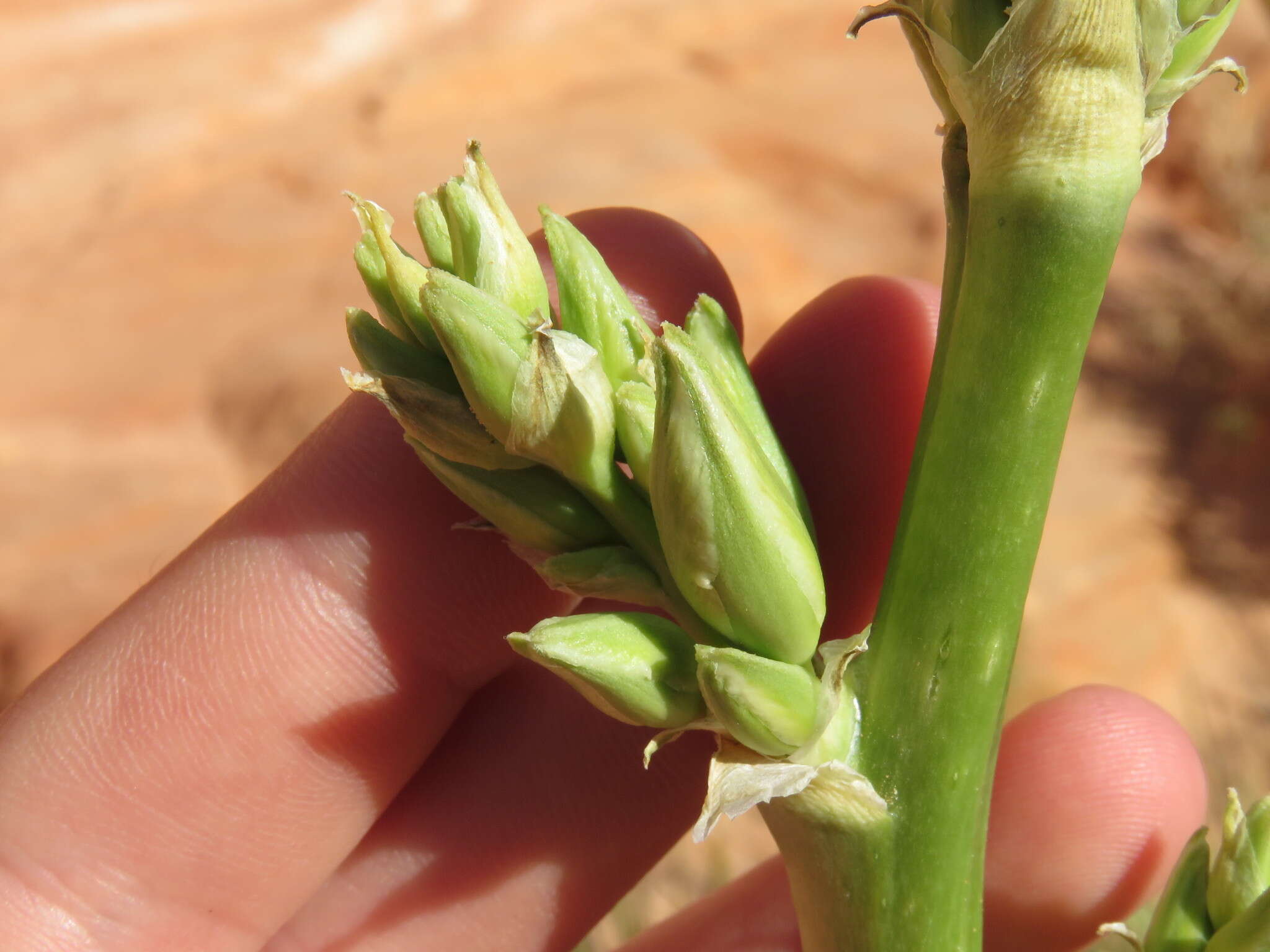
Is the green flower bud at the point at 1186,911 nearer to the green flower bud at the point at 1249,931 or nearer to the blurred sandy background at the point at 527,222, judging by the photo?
the green flower bud at the point at 1249,931

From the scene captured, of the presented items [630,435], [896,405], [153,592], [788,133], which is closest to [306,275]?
[788,133]

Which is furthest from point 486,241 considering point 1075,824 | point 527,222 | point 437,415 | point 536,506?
point 527,222

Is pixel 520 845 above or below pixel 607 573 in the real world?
below

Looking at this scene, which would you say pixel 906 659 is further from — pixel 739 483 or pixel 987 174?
pixel 987 174

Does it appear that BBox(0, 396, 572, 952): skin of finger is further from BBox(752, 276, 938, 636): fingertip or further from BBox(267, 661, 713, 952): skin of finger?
BBox(752, 276, 938, 636): fingertip

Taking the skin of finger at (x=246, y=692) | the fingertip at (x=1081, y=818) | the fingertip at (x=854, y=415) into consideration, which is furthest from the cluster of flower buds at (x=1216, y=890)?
the skin of finger at (x=246, y=692)

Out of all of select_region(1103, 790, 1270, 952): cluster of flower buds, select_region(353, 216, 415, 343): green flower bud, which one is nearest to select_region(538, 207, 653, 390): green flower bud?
select_region(353, 216, 415, 343): green flower bud

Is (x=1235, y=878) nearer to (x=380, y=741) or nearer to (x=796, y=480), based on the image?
(x=796, y=480)
